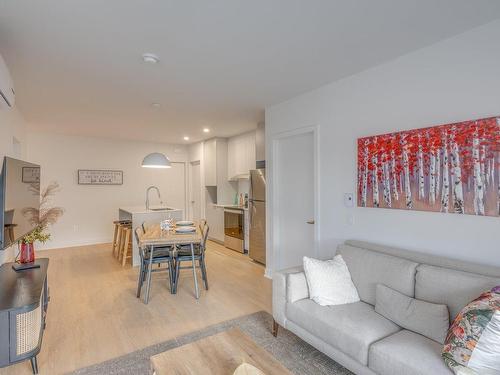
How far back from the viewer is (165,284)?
12.7 ft

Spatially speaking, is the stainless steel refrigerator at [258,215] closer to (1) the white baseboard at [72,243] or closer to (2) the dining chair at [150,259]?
(2) the dining chair at [150,259]

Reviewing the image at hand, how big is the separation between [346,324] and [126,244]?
12.7 ft

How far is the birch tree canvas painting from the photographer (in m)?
1.98

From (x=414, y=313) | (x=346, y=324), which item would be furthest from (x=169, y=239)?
(x=414, y=313)

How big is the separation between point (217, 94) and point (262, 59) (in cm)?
106

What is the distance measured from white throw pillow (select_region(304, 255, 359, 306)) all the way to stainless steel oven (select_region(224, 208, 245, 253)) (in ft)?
10.7

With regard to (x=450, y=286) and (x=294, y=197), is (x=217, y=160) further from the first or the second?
(x=450, y=286)

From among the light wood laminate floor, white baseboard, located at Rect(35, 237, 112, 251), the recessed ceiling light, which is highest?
the recessed ceiling light

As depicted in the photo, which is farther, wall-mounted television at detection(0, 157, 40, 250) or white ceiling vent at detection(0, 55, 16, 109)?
wall-mounted television at detection(0, 157, 40, 250)

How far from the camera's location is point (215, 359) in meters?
1.58

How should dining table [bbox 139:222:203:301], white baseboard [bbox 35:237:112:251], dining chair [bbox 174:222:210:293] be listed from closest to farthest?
dining table [bbox 139:222:203:301], dining chair [bbox 174:222:210:293], white baseboard [bbox 35:237:112:251]

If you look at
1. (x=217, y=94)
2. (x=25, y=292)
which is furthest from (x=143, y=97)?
(x=25, y=292)

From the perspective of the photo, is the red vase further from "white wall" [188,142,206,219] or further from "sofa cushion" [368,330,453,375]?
"white wall" [188,142,206,219]

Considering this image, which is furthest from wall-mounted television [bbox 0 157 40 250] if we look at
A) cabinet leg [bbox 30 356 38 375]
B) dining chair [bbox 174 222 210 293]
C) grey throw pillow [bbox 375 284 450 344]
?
grey throw pillow [bbox 375 284 450 344]
